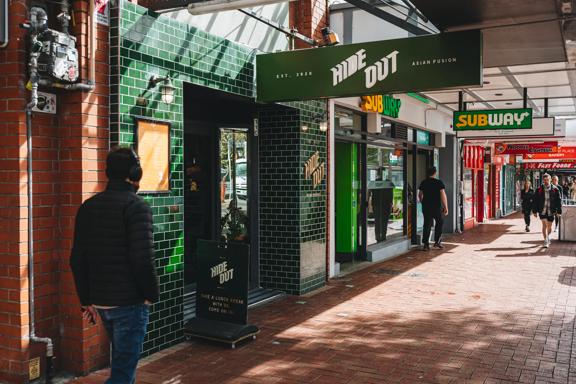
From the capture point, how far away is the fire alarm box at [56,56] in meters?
4.33

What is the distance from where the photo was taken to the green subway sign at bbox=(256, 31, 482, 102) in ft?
18.0

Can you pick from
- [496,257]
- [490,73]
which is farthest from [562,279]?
[490,73]

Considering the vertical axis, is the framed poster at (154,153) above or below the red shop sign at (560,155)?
below

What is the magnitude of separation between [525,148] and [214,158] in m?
20.2

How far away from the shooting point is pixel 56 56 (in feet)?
14.3

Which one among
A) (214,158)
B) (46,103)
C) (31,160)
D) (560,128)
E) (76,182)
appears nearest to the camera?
(31,160)

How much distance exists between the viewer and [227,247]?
5703mm

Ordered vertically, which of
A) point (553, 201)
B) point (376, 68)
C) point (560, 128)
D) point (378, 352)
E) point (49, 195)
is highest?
point (560, 128)

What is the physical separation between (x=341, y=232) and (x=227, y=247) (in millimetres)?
5695

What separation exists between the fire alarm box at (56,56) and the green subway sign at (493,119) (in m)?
8.93

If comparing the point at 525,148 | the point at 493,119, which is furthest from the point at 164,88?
the point at 525,148

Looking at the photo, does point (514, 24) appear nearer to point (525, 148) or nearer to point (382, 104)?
point (382, 104)

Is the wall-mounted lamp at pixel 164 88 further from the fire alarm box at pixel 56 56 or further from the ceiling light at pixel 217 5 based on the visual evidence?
the fire alarm box at pixel 56 56

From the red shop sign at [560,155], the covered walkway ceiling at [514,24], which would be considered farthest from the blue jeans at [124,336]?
the red shop sign at [560,155]
